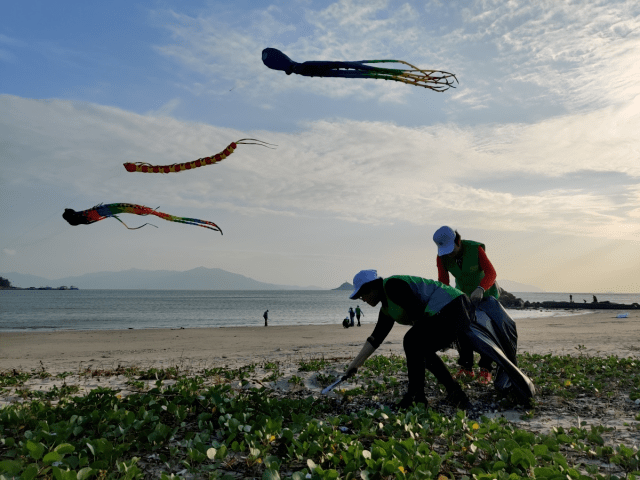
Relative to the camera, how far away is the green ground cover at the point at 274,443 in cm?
292

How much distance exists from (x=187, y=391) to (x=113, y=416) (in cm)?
96

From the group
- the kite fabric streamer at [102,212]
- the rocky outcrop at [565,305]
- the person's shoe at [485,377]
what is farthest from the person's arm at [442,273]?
the rocky outcrop at [565,305]

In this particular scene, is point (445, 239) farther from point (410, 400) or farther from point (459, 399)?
point (410, 400)

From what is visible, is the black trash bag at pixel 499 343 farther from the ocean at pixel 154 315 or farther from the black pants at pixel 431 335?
the ocean at pixel 154 315

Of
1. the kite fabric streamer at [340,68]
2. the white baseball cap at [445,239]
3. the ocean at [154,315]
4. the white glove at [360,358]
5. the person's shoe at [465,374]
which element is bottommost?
the ocean at [154,315]

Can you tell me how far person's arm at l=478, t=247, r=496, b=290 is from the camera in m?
5.79

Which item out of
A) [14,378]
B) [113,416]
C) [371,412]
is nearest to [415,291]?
[371,412]

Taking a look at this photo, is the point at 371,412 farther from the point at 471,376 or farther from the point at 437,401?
the point at 471,376

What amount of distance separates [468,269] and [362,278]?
225 cm

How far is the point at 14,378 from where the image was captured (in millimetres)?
6605

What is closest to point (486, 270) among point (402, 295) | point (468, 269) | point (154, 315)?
point (468, 269)

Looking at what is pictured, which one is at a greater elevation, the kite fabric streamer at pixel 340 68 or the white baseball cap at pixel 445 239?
the kite fabric streamer at pixel 340 68

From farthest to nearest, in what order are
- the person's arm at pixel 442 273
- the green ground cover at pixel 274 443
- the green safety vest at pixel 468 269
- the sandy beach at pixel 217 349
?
the sandy beach at pixel 217 349, the person's arm at pixel 442 273, the green safety vest at pixel 468 269, the green ground cover at pixel 274 443

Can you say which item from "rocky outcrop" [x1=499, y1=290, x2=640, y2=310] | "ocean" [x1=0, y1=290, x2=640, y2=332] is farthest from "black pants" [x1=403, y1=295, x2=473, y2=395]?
"rocky outcrop" [x1=499, y1=290, x2=640, y2=310]
